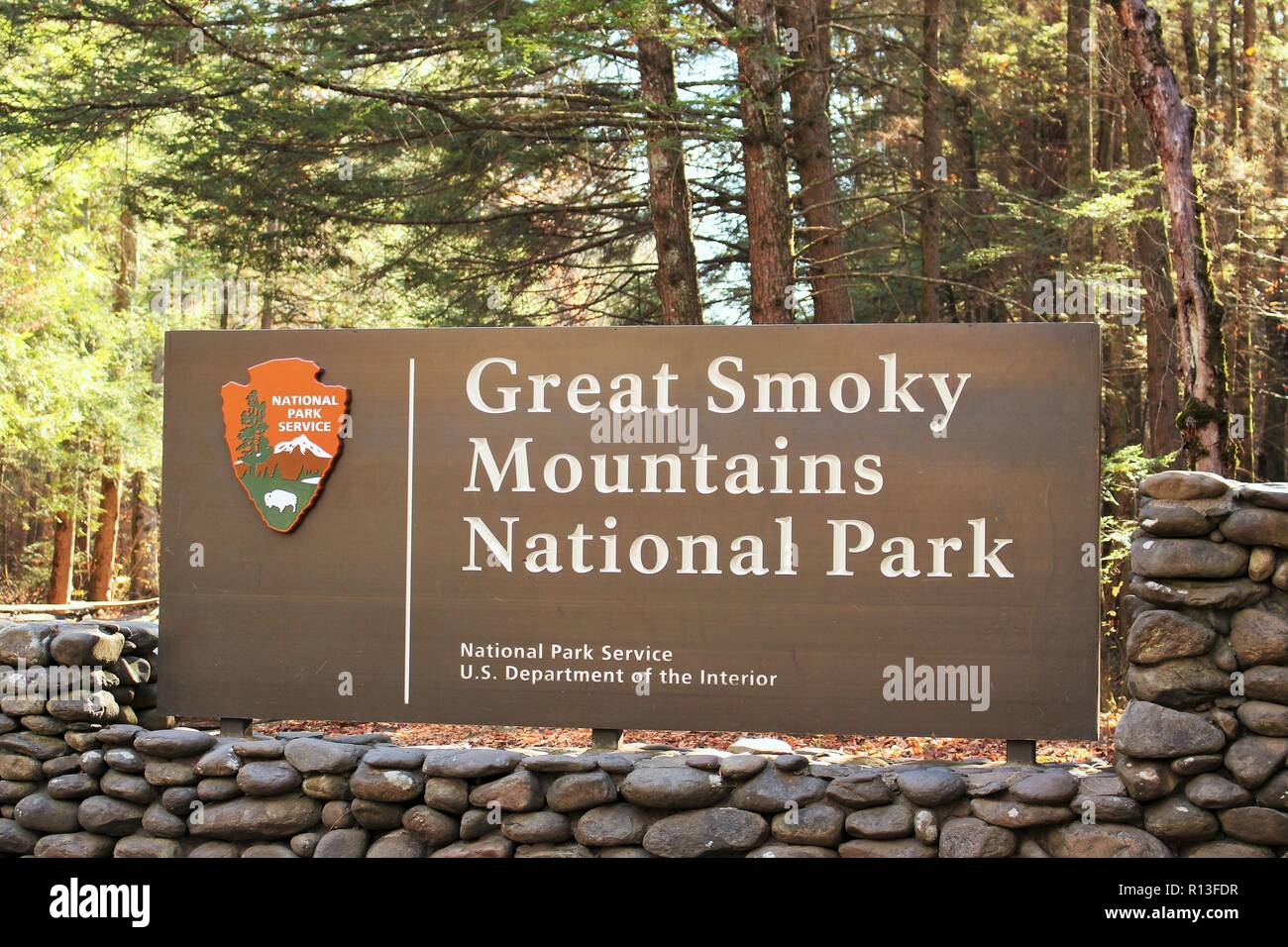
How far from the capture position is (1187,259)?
7.95 metres

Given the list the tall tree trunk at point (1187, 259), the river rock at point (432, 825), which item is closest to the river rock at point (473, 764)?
the river rock at point (432, 825)

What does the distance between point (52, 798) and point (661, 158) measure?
22.5 feet

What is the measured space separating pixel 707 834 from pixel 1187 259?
17.2 ft

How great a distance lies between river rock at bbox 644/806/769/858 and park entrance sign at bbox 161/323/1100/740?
17.8 inches

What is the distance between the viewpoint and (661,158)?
1026cm

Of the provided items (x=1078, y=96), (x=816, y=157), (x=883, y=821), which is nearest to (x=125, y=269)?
(x=816, y=157)

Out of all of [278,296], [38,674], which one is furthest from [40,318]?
[38,674]

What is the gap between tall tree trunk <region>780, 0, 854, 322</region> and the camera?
1080cm

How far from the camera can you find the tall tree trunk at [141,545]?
25.5 metres

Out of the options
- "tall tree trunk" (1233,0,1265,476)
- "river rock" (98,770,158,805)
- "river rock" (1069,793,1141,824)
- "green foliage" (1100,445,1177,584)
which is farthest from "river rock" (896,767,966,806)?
"tall tree trunk" (1233,0,1265,476)

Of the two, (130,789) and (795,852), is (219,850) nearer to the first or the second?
(130,789)

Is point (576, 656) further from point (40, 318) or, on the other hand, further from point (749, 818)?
point (40, 318)

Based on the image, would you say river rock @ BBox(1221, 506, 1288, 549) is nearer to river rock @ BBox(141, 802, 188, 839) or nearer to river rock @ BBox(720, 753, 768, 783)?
river rock @ BBox(720, 753, 768, 783)
